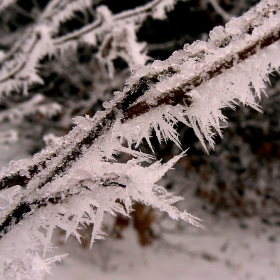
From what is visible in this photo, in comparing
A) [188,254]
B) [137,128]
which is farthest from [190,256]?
[137,128]

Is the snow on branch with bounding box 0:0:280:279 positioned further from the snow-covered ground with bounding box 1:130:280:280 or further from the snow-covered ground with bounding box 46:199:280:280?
the snow-covered ground with bounding box 46:199:280:280

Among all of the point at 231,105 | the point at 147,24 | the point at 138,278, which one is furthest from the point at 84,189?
the point at 138,278

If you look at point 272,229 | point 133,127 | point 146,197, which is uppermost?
point 133,127

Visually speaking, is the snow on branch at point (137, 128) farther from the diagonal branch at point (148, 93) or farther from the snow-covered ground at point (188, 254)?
the snow-covered ground at point (188, 254)

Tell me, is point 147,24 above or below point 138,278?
above

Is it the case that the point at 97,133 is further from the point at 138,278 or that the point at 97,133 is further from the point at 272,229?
the point at 272,229

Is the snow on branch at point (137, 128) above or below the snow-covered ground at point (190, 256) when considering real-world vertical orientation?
above

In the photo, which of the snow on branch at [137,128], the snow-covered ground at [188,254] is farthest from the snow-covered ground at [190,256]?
the snow on branch at [137,128]

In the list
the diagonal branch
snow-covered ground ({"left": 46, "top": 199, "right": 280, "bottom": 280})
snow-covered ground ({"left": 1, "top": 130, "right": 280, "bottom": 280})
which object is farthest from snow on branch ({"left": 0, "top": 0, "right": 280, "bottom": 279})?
snow-covered ground ({"left": 46, "top": 199, "right": 280, "bottom": 280})
